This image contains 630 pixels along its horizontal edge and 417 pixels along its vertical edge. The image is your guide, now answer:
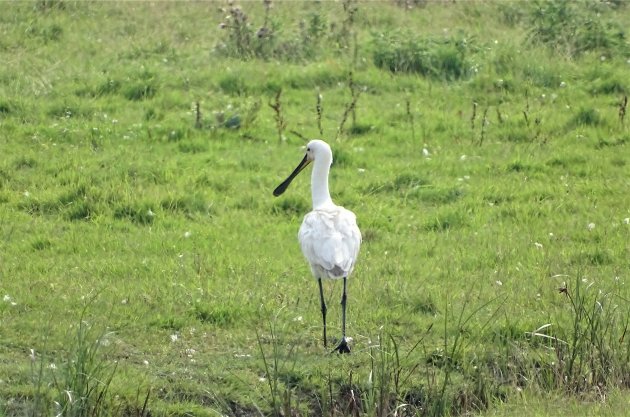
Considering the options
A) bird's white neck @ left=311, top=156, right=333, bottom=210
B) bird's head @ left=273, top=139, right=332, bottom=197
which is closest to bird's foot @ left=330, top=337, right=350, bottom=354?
bird's white neck @ left=311, top=156, right=333, bottom=210

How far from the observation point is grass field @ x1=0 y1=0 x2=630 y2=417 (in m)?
7.95

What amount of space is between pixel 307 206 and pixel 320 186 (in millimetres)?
1565

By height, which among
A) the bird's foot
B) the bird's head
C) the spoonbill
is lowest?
the bird's foot

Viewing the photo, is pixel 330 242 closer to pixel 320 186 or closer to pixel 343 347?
pixel 343 347

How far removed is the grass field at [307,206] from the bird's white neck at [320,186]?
58cm

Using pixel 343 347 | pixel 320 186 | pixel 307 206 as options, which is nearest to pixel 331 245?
pixel 343 347

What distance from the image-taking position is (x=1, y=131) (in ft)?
41.1

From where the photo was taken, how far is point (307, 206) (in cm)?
1128

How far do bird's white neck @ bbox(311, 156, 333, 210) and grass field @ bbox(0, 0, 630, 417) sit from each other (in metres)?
0.58

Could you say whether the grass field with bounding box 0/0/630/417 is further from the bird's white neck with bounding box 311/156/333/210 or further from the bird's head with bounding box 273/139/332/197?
the bird's head with bounding box 273/139/332/197

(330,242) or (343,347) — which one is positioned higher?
(330,242)

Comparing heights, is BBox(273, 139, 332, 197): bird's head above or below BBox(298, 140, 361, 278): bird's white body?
above

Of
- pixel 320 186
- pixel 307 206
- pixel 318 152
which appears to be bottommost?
pixel 307 206

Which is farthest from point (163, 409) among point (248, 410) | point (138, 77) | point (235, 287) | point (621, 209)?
point (138, 77)
